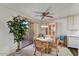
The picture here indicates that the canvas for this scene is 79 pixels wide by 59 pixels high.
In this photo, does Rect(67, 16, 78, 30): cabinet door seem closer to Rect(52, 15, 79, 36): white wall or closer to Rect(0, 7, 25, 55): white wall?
Rect(52, 15, 79, 36): white wall

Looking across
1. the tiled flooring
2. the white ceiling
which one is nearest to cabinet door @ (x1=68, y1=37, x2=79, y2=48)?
the tiled flooring

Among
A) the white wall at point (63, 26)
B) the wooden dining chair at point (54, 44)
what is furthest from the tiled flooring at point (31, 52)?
the white wall at point (63, 26)

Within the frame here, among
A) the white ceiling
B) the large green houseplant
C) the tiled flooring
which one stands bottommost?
the tiled flooring

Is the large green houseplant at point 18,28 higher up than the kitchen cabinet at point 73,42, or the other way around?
the large green houseplant at point 18,28

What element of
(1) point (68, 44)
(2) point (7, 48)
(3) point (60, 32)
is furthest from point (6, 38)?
(1) point (68, 44)

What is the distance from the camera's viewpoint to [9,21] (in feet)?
6.61

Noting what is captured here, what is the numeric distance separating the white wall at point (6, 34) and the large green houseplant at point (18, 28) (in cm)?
6

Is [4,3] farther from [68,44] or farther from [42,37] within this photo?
[68,44]

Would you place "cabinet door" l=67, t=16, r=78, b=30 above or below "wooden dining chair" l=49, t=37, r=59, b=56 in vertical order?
above

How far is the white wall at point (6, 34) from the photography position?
2002mm

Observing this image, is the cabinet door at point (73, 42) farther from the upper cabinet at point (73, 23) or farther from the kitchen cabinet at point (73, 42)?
the upper cabinet at point (73, 23)

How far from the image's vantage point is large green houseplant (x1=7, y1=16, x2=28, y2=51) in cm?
202

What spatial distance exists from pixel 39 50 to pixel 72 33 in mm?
585

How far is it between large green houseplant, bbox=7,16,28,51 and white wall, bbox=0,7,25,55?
63 millimetres
